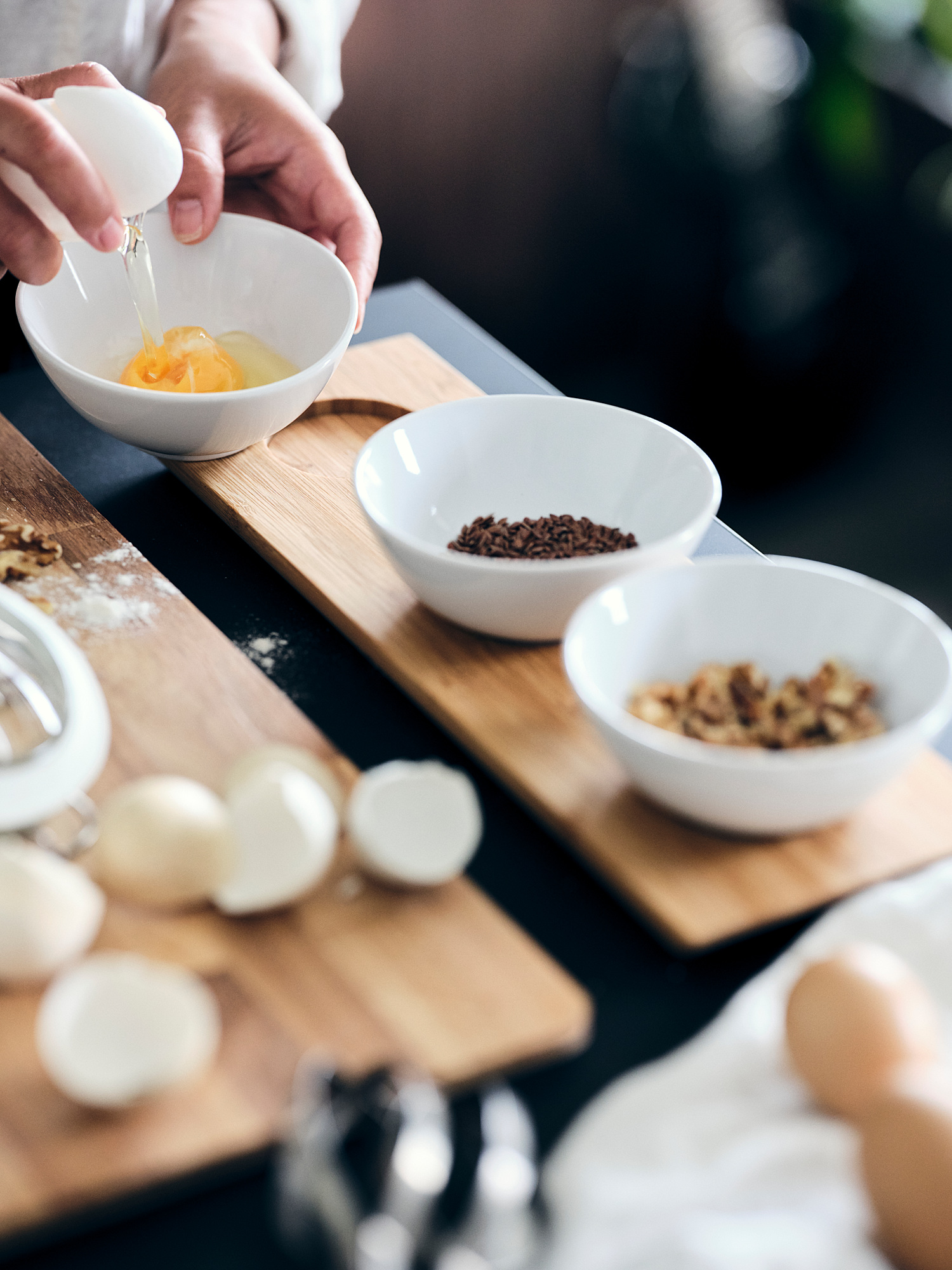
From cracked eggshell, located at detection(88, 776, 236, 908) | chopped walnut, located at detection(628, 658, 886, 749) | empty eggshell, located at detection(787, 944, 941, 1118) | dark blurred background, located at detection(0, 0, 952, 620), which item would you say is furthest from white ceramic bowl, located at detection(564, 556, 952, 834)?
dark blurred background, located at detection(0, 0, 952, 620)

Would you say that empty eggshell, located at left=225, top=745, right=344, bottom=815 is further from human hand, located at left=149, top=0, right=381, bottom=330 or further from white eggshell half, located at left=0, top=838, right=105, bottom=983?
human hand, located at left=149, top=0, right=381, bottom=330

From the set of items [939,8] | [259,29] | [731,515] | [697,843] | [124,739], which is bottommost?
[731,515]

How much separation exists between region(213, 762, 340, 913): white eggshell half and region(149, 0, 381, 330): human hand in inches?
26.6

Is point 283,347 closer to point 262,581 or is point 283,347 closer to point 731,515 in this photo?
point 262,581

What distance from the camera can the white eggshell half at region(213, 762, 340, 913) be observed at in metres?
0.75

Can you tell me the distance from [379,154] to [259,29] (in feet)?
3.42

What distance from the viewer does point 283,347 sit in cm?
131

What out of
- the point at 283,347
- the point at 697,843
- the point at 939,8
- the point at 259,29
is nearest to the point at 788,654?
the point at 697,843

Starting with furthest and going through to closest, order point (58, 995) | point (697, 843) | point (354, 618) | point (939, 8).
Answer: point (939, 8) → point (354, 618) → point (697, 843) → point (58, 995)

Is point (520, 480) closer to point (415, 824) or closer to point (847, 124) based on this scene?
point (415, 824)

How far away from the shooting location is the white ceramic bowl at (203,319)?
112 centimetres

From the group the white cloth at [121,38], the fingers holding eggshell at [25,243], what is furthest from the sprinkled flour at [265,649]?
the white cloth at [121,38]

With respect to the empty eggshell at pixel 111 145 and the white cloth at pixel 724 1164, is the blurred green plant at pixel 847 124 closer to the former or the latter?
the empty eggshell at pixel 111 145

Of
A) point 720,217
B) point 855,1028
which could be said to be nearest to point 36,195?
point 855,1028
